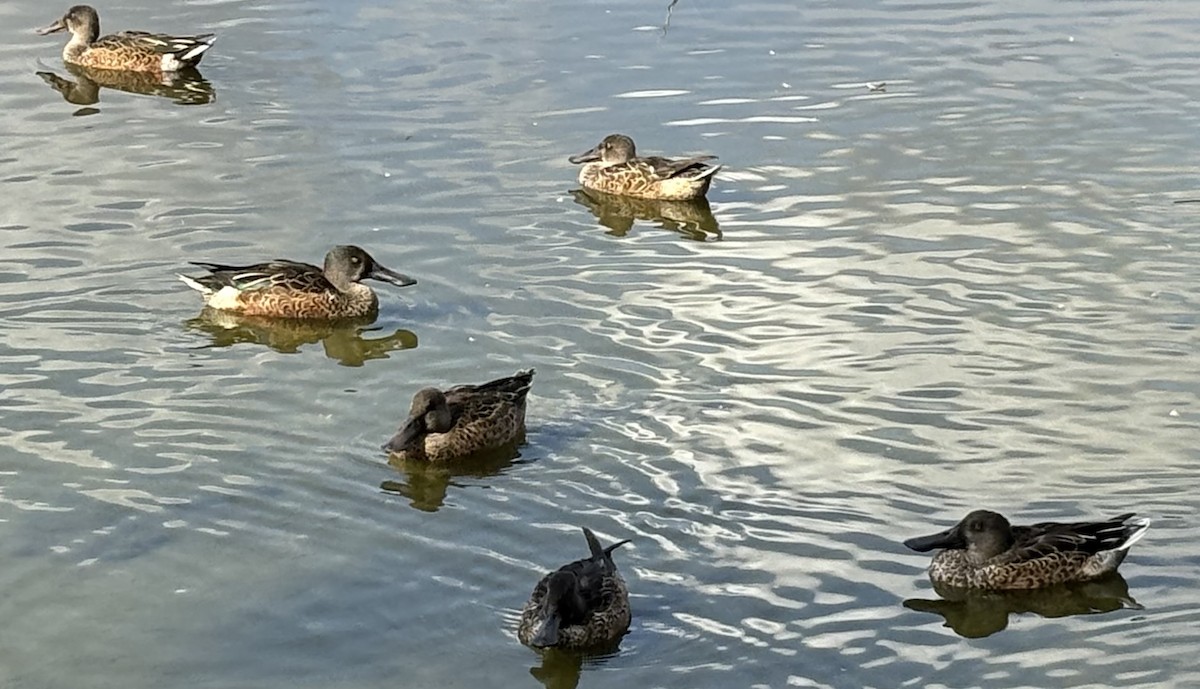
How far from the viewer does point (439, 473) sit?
408 inches

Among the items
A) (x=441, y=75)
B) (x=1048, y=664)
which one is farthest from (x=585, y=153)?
(x=1048, y=664)

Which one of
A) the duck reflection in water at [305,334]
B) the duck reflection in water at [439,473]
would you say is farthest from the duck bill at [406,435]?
the duck reflection in water at [305,334]

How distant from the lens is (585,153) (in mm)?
15359

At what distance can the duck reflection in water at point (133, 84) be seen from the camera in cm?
1723

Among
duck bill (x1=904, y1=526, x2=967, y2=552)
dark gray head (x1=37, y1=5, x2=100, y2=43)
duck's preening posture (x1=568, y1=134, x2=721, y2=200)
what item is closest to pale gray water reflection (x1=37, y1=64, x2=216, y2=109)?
dark gray head (x1=37, y1=5, x2=100, y2=43)

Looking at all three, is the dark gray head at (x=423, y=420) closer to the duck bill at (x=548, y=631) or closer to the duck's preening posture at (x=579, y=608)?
the duck's preening posture at (x=579, y=608)

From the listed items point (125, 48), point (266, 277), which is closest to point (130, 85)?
point (125, 48)

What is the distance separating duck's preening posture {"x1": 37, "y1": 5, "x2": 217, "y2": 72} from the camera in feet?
58.4

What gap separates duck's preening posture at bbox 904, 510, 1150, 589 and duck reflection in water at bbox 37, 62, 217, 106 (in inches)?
393

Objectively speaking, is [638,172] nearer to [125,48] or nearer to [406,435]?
[406,435]

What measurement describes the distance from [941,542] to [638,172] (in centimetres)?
641

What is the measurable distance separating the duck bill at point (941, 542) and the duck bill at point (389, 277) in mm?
4659

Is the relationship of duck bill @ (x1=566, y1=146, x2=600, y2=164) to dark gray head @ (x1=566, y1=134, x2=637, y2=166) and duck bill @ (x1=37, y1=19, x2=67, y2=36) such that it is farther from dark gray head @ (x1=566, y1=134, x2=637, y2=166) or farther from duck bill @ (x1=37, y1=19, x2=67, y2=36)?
duck bill @ (x1=37, y1=19, x2=67, y2=36)

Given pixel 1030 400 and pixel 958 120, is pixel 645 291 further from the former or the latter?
pixel 958 120
